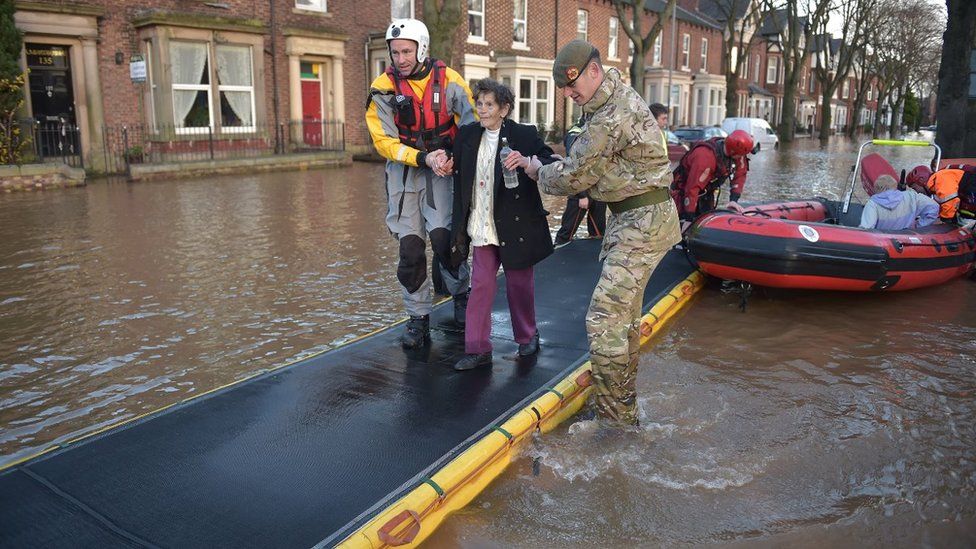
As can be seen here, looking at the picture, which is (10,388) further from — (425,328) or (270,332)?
(425,328)

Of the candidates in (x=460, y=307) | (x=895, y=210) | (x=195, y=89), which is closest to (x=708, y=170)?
(x=895, y=210)

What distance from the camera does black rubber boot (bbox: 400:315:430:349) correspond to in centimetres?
532

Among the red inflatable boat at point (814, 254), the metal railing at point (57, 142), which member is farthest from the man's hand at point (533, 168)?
the metal railing at point (57, 142)

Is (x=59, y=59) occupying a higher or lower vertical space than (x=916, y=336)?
higher

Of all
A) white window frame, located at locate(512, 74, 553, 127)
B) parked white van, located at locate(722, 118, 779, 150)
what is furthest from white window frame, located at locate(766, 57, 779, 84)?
white window frame, located at locate(512, 74, 553, 127)

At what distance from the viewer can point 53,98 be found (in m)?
18.4

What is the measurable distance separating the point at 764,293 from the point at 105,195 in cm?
1309

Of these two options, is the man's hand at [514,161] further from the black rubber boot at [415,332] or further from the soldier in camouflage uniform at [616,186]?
the black rubber boot at [415,332]

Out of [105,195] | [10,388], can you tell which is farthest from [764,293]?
[105,195]

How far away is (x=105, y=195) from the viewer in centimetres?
1496

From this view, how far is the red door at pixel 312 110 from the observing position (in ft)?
77.8

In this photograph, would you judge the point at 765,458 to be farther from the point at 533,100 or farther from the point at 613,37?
the point at 613,37

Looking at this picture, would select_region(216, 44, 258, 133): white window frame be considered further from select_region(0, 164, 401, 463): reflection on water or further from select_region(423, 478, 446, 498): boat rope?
select_region(423, 478, 446, 498): boat rope

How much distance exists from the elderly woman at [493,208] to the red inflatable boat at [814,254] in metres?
3.11
